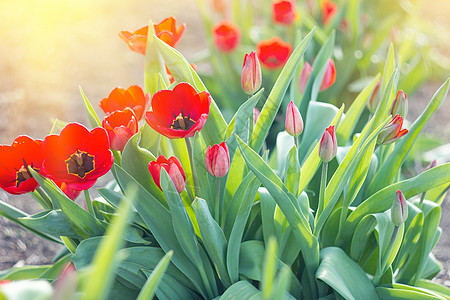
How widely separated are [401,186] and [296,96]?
52cm

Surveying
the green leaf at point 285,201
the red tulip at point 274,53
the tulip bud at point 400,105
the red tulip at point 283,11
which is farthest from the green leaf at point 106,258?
the red tulip at point 283,11

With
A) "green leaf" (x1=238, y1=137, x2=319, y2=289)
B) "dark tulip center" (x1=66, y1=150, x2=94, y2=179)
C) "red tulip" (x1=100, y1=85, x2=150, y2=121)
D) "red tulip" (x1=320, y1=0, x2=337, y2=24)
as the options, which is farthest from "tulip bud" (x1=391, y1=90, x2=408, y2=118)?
"red tulip" (x1=320, y1=0, x2=337, y2=24)

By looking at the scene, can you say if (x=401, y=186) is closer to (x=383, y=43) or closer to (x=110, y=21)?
(x=383, y=43)

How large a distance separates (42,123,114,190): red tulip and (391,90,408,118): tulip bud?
66 centimetres

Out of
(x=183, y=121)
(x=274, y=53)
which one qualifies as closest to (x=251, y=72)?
(x=183, y=121)

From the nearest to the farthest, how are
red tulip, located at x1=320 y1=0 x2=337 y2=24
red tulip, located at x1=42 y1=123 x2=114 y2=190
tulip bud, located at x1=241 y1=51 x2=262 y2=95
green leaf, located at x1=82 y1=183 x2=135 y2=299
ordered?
green leaf, located at x1=82 y1=183 x2=135 y2=299 → red tulip, located at x1=42 y1=123 x2=114 y2=190 → tulip bud, located at x1=241 y1=51 x2=262 y2=95 → red tulip, located at x1=320 y1=0 x2=337 y2=24

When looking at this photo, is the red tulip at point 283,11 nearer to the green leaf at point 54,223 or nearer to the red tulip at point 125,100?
the red tulip at point 125,100

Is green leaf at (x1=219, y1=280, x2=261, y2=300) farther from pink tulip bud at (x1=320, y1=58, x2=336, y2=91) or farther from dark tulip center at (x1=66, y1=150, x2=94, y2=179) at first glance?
pink tulip bud at (x1=320, y1=58, x2=336, y2=91)

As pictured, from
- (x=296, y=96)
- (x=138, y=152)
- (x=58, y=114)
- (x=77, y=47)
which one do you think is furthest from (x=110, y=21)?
(x=138, y=152)

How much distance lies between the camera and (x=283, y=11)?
2260 mm

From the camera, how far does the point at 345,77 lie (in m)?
2.49

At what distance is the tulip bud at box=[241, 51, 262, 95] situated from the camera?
1100 millimetres

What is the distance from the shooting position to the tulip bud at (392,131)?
1.07 m

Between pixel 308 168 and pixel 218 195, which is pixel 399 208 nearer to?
pixel 308 168
